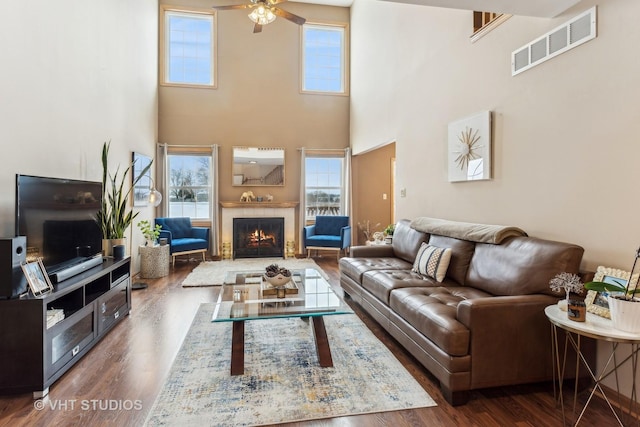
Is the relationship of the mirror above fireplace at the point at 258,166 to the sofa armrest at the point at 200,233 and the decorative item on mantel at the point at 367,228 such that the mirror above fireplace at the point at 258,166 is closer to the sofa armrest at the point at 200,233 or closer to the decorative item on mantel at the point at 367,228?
the sofa armrest at the point at 200,233

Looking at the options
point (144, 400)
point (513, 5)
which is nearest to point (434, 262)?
point (513, 5)

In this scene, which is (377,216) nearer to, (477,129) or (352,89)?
(352,89)

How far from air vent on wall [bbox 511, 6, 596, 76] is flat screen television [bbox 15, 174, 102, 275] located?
3818mm

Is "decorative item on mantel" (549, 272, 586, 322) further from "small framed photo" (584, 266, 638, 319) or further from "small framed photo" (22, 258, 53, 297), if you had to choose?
"small framed photo" (22, 258, 53, 297)

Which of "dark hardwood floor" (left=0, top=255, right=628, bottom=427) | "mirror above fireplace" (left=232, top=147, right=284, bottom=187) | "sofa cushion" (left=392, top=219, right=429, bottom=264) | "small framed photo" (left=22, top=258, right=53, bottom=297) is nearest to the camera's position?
"dark hardwood floor" (left=0, top=255, right=628, bottom=427)

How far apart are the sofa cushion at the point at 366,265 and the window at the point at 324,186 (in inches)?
131

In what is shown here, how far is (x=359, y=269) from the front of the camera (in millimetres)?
3609

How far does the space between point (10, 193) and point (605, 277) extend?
402cm

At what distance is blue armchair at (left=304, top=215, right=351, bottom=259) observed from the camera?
6.46 metres

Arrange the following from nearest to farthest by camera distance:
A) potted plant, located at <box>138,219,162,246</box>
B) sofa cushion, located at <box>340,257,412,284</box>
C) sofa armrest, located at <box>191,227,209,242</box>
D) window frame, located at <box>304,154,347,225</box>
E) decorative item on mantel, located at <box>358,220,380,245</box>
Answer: sofa cushion, located at <box>340,257,412,284</box> → potted plant, located at <box>138,219,162,246</box> → sofa armrest, located at <box>191,227,209,242</box> → window frame, located at <box>304,154,347,225</box> → decorative item on mantel, located at <box>358,220,380,245</box>

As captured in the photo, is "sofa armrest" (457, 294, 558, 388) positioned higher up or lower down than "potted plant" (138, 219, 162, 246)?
lower down

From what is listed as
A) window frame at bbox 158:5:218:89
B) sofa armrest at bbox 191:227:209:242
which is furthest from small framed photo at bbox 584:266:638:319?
window frame at bbox 158:5:218:89

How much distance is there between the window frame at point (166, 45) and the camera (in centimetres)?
665

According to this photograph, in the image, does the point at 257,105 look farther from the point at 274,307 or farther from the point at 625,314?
the point at 625,314
